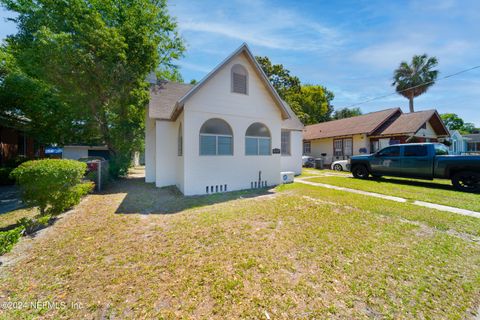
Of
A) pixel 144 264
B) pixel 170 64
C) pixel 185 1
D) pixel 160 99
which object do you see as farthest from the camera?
pixel 170 64

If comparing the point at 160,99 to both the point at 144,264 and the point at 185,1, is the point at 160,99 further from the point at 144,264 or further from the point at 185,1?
the point at 144,264

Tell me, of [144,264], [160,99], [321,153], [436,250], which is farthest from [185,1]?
[321,153]

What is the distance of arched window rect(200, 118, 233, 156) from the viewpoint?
917cm

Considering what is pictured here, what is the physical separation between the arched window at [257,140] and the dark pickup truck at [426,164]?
277 inches

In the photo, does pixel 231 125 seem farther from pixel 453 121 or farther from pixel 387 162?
pixel 453 121

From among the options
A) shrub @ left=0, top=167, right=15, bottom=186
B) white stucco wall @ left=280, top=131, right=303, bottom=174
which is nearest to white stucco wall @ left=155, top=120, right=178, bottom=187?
white stucco wall @ left=280, top=131, right=303, bottom=174

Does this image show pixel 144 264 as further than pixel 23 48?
No

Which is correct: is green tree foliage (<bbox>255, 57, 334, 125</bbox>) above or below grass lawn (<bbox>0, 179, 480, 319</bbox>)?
above

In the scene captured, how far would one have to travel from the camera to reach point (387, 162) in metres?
11.5

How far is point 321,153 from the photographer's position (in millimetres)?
23781

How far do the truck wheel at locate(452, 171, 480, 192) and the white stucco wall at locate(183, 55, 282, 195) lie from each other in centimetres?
852

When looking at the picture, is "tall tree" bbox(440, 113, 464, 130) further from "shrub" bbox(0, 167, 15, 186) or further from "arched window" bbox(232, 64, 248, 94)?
"shrub" bbox(0, 167, 15, 186)

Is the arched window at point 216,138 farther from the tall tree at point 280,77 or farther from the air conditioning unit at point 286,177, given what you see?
the tall tree at point 280,77

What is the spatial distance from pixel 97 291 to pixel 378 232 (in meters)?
6.01
